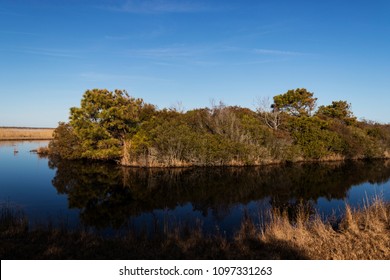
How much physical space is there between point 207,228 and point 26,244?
671 cm

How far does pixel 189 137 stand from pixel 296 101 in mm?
29721

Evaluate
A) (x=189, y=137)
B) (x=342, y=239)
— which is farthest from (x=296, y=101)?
(x=342, y=239)

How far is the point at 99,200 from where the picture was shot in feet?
60.5

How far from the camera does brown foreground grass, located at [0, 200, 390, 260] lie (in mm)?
7754

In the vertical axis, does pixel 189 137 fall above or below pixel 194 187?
above

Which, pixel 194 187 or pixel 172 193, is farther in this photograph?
pixel 194 187

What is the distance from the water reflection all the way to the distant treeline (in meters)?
1.96

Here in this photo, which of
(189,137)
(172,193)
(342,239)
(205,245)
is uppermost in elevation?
(189,137)

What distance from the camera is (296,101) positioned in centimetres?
5288

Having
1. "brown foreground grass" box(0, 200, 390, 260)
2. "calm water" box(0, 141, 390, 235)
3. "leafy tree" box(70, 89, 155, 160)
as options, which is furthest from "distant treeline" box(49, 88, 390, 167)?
"brown foreground grass" box(0, 200, 390, 260)

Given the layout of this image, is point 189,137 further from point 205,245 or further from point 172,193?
point 205,245

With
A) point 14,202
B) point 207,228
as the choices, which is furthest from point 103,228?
point 14,202

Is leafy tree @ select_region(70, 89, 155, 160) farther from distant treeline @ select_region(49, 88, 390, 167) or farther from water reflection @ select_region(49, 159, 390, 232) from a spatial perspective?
water reflection @ select_region(49, 159, 390, 232)

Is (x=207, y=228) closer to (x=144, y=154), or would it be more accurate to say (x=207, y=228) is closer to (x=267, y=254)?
(x=267, y=254)
